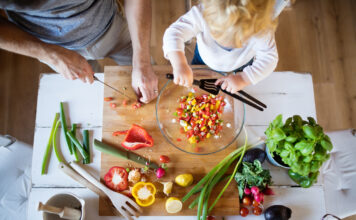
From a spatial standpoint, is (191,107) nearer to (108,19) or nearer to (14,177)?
(108,19)

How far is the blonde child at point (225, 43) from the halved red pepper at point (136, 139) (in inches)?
10.9

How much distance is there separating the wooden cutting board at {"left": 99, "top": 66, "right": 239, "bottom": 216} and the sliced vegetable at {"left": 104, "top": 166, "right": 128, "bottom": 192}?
0.03 metres

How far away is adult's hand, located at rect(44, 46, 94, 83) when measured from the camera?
107 cm

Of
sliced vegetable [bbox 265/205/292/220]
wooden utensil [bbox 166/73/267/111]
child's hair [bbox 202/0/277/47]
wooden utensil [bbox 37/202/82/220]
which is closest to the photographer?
child's hair [bbox 202/0/277/47]

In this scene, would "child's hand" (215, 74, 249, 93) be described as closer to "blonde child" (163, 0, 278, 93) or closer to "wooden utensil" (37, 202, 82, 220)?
"blonde child" (163, 0, 278, 93)

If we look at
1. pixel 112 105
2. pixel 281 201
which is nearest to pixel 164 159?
pixel 112 105

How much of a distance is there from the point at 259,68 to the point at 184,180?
0.59m

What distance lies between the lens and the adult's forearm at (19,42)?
39.4 inches

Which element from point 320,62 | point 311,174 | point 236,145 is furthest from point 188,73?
point 320,62

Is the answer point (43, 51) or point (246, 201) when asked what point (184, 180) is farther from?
point (43, 51)

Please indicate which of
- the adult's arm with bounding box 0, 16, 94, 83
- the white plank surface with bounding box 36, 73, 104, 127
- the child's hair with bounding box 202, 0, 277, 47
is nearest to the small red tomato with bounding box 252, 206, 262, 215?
the child's hair with bounding box 202, 0, 277, 47

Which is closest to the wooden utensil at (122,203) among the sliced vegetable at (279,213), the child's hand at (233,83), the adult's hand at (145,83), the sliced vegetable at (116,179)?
the sliced vegetable at (116,179)

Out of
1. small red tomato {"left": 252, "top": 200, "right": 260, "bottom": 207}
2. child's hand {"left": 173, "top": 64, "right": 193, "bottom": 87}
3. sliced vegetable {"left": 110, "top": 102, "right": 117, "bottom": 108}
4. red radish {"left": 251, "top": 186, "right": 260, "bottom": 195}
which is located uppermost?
child's hand {"left": 173, "top": 64, "right": 193, "bottom": 87}

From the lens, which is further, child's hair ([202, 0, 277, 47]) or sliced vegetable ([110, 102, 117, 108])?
sliced vegetable ([110, 102, 117, 108])
